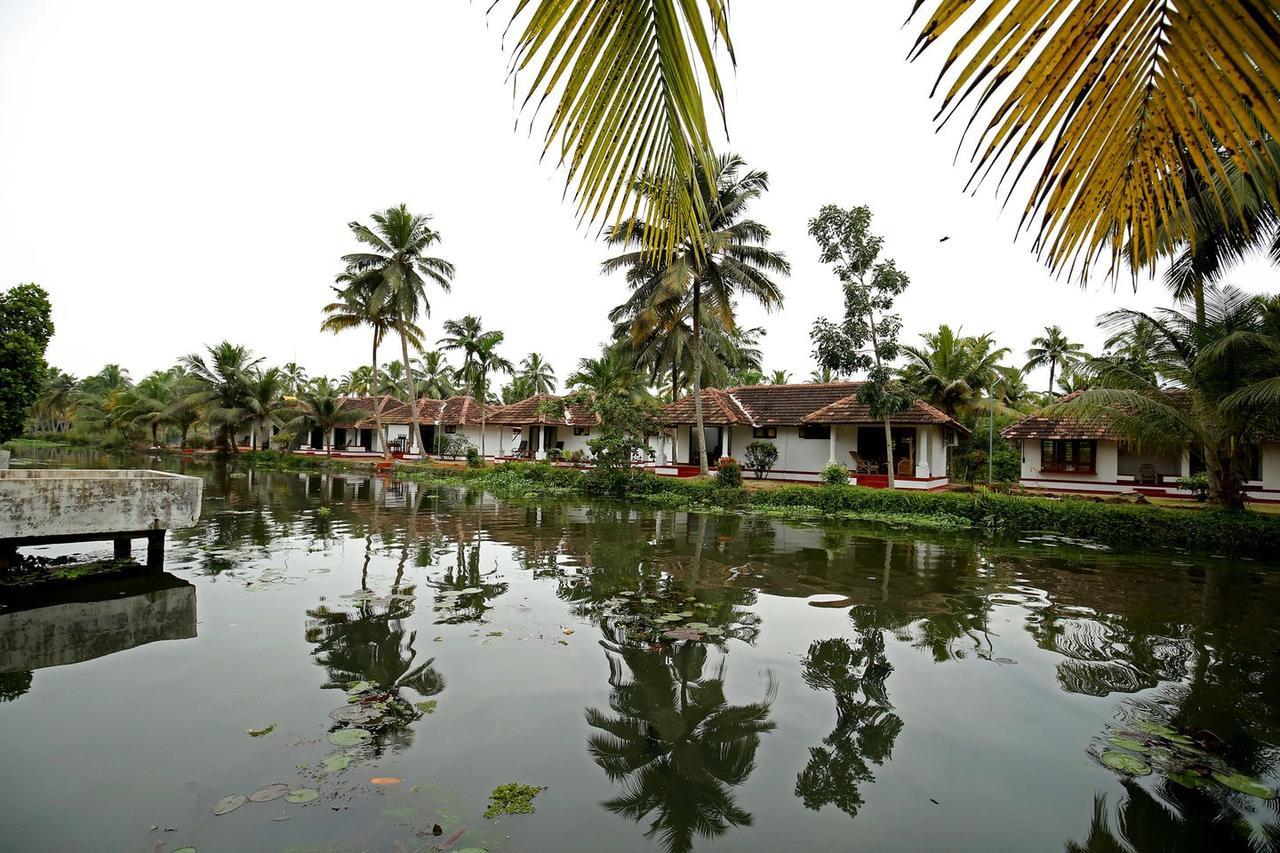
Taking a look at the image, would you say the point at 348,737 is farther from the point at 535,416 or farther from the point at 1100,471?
the point at 535,416

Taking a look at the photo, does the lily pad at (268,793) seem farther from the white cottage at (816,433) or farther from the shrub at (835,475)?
the white cottage at (816,433)

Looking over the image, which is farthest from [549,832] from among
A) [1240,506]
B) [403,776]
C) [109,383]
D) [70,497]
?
[109,383]

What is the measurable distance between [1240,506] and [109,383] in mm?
85187

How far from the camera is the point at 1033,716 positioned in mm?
5211

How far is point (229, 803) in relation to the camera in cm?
378

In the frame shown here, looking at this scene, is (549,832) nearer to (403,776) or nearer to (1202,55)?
(403,776)

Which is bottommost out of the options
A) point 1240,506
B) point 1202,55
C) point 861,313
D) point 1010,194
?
point 1240,506

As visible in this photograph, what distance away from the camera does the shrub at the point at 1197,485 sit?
19172 millimetres

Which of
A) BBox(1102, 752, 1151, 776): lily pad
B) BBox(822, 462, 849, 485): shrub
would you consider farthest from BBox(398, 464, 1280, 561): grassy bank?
BBox(1102, 752, 1151, 776): lily pad

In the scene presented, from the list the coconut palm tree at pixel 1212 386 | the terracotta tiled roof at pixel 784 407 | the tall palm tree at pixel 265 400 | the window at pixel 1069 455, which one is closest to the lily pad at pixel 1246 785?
the coconut palm tree at pixel 1212 386

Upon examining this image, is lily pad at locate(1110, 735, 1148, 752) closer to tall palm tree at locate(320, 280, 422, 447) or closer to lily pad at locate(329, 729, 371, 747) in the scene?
lily pad at locate(329, 729, 371, 747)

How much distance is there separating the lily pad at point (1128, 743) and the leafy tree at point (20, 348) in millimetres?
15162

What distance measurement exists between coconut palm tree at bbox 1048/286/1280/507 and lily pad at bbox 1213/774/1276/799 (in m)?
10.3

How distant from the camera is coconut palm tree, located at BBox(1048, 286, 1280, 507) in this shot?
12234 mm
